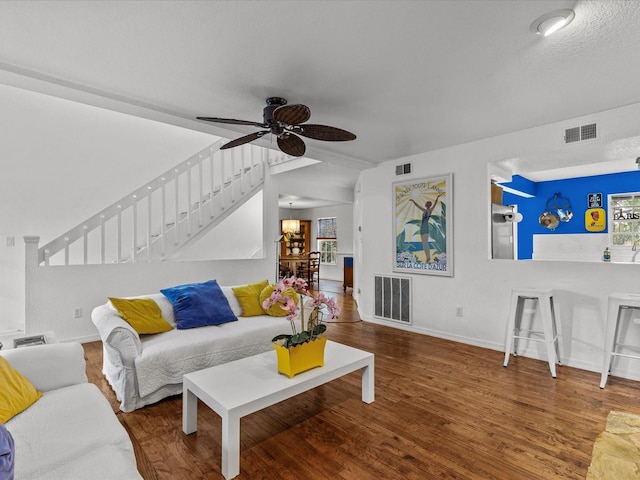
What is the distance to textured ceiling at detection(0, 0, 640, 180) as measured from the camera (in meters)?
1.82

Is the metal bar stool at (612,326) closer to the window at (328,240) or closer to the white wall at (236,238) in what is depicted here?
the white wall at (236,238)

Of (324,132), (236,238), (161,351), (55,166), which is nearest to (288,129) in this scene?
(324,132)

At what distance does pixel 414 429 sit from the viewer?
2.26 meters

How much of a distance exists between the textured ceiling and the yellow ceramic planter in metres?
1.91

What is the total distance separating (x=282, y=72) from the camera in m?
2.46

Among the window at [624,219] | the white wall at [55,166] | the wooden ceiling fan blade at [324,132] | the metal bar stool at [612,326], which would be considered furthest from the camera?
the window at [624,219]

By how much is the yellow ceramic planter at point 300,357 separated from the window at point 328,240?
8.11 meters

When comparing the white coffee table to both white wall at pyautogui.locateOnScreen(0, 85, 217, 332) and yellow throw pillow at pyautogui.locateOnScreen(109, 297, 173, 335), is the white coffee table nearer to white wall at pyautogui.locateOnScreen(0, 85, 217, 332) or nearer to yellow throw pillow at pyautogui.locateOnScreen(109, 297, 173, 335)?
yellow throw pillow at pyautogui.locateOnScreen(109, 297, 173, 335)

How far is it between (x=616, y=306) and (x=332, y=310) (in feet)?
8.06

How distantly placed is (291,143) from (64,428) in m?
2.35

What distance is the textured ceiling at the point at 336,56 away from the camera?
1.82 metres

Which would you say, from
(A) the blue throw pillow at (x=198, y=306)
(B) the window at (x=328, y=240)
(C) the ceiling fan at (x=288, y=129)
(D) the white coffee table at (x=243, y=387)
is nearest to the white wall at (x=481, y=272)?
(D) the white coffee table at (x=243, y=387)

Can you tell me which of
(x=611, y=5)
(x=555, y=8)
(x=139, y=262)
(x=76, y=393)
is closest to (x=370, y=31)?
(x=555, y=8)

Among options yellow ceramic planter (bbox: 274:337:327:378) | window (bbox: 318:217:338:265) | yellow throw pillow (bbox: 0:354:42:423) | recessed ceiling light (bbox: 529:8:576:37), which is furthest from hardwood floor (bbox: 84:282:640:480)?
window (bbox: 318:217:338:265)
